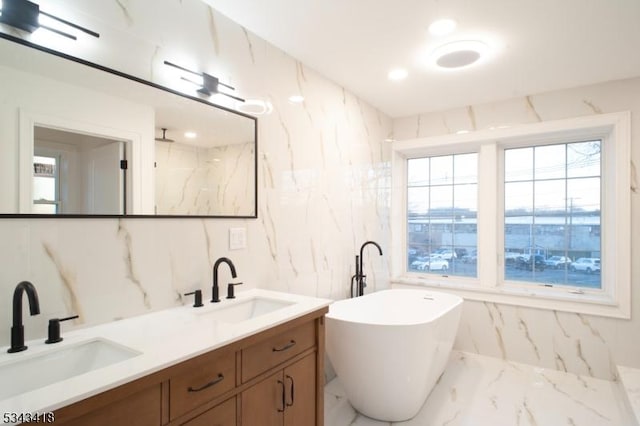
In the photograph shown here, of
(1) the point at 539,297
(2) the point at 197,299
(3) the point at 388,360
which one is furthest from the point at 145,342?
(1) the point at 539,297

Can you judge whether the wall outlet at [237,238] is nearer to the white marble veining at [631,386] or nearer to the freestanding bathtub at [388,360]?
the freestanding bathtub at [388,360]

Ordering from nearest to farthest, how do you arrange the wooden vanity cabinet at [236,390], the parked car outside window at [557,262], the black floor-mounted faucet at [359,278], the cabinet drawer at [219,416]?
the wooden vanity cabinet at [236,390]
the cabinet drawer at [219,416]
the black floor-mounted faucet at [359,278]
the parked car outside window at [557,262]

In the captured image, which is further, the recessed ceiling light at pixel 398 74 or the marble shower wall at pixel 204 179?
the recessed ceiling light at pixel 398 74

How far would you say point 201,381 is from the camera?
115cm

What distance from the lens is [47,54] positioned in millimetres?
1271

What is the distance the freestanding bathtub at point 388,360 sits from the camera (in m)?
2.10

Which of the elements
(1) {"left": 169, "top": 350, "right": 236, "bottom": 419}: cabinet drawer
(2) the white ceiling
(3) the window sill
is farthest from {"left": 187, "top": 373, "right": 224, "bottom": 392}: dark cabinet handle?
(3) the window sill

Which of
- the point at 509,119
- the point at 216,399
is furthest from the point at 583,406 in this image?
the point at 216,399

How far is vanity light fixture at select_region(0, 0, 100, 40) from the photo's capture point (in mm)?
1174

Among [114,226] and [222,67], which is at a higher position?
[222,67]

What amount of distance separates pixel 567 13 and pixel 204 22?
2.00 metres

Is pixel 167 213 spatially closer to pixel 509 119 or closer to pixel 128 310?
pixel 128 310

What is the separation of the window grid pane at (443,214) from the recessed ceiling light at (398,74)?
51.6 inches

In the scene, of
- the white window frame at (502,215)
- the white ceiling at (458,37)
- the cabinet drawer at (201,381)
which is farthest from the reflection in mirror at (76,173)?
the white window frame at (502,215)
